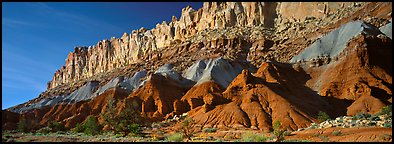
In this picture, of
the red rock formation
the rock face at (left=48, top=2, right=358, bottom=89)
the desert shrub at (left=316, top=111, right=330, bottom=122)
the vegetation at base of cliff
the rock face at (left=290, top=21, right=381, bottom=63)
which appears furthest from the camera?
the rock face at (left=48, top=2, right=358, bottom=89)

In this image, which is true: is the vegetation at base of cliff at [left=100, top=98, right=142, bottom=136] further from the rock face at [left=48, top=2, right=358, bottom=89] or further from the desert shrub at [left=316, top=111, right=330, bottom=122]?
the rock face at [left=48, top=2, right=358, bottom=89]

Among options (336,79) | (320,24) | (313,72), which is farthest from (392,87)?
(320,24)

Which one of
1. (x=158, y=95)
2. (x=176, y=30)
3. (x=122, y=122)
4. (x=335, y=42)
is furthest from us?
(x=176, y=30)

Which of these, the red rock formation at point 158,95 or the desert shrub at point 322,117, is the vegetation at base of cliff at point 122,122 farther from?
the desert shrub at point 322,117

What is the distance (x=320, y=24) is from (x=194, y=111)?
133ft

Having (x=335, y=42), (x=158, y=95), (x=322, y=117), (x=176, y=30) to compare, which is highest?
(x=176, y=30)

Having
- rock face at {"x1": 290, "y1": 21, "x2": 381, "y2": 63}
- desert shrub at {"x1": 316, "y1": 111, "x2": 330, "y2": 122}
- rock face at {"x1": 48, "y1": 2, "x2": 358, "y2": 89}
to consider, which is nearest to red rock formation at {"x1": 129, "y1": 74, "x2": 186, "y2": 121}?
desert shrub at {"x1": 316, "y1": 111, "x2": 330, "y2": 122}

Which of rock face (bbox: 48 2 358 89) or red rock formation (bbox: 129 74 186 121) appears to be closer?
red rock formation (bbox: 129 74 186 121)

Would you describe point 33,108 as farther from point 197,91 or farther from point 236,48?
point 236,48

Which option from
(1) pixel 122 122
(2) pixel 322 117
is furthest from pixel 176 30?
(1) pixel 122 122

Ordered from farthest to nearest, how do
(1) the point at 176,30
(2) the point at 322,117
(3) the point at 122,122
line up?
(1) the point at 176,30 → (2) the point at 322,117 → (3) the point at 122,122

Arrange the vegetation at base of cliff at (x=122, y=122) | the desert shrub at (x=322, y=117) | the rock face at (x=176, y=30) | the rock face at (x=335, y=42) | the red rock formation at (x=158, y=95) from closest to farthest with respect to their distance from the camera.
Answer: the vegetation at base of cliff at (x=122, y=122)
the desert shrub at (x=322, y=117)
the red rock formation at (x=158, y=95)
the rock face at (x=335, y=42)
the rock face at (x=176, y=30)

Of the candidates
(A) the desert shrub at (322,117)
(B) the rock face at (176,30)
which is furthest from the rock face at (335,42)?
(B) the rock face at (176,30)

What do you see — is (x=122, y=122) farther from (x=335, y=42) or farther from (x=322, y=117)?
(x=335, y=42)
